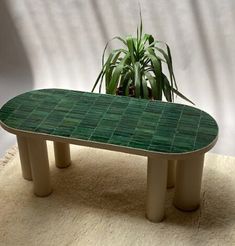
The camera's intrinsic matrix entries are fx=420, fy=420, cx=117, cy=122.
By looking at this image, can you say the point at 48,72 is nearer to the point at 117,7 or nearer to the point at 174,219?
the point at 117,7

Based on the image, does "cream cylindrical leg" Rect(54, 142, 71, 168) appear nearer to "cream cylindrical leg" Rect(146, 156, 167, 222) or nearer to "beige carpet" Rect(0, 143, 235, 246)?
"beige carpet" Rect(0, 143, 235, 246)

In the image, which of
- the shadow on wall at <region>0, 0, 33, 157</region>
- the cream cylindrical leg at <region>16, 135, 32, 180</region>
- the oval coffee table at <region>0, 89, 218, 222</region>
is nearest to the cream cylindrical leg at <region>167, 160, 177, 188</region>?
the oval coffee table at <region>0, 89, 218, 222</region>

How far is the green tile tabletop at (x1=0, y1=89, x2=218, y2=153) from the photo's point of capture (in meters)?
1.53

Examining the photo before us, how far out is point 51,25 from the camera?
2518mm

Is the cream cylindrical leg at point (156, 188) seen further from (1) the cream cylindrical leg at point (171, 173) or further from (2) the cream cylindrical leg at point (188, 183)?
(1) the cream cylindrical leg at point (171, 173)

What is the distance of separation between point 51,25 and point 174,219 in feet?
4.70

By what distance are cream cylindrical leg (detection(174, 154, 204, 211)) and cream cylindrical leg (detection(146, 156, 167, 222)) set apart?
9 cm

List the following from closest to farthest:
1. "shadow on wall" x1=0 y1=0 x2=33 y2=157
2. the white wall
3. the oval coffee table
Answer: the oval coffee table < the white wall < "shadow on wall" x1=0 y1=0 x2=33 y2=157

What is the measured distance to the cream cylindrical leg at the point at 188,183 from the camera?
1.59 meters

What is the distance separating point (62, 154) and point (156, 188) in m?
0.54

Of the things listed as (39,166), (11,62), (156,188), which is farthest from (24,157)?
(11,62)

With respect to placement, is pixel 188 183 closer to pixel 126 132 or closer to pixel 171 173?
pixel 171 173

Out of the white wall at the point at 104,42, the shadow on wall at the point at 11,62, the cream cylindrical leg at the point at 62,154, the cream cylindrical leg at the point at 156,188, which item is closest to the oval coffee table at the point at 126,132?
the cream cylindrical leg at the point at 156,188

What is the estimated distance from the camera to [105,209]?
171cm
